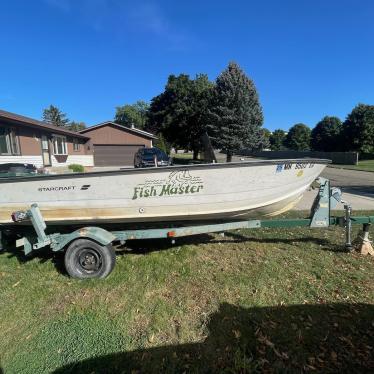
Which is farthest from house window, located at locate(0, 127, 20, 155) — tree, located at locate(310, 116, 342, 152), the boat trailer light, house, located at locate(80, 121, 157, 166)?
tree, located at locate(310, 116, 342, 152)

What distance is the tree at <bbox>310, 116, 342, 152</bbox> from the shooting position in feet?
179

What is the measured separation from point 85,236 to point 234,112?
86.7 ft

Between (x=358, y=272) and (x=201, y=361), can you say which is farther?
(x=358, y=272)

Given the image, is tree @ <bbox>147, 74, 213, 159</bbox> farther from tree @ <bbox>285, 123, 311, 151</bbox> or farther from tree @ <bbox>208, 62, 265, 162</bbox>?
tree @ <bbox>285, 123, 311, 151</bbox>

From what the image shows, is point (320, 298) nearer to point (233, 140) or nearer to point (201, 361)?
point (201, 361)

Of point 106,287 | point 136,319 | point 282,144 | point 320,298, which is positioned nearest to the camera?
point 136,319

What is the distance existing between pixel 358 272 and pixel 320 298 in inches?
41.1

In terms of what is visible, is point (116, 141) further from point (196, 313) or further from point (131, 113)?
point (131, 113)

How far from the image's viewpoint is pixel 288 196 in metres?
4.57

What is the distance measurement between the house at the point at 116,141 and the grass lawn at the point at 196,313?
2570 centimetres

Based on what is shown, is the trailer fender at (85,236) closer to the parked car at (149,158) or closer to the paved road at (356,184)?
Answer: the paved road at (356,184)

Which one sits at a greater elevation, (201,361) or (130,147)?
(130,147)

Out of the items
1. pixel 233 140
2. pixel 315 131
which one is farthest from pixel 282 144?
pixel 233 140

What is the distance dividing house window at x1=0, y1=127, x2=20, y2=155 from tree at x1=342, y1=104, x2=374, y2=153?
1803 inches
